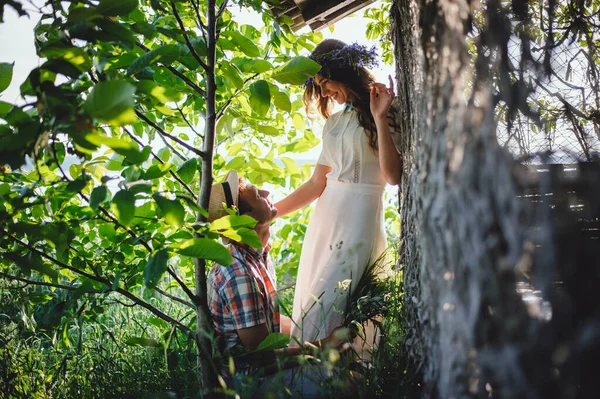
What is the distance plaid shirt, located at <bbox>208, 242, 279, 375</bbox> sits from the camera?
1490 mm

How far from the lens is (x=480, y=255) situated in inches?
23.3

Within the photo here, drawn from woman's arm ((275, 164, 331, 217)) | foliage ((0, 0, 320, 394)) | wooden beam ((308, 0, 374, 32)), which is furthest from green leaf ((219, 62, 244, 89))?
wooden beam ((308, 0, 374, 32))

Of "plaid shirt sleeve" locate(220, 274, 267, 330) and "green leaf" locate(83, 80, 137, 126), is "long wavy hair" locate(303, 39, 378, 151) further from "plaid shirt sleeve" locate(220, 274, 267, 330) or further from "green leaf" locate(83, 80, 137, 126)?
"green leaf" locate(83, 80, 137, 126)

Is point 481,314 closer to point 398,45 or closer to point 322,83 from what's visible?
point 398,45

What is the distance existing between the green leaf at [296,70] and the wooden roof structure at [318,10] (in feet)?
3.86

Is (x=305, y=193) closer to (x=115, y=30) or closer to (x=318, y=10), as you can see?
(x=318, y=10)

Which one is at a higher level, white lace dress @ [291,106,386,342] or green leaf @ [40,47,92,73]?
green leaf @ [40,47,92,73]

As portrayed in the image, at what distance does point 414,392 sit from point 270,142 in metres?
1.87

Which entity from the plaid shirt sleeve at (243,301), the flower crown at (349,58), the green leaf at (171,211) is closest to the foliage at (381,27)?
the flower crown at (349,58)

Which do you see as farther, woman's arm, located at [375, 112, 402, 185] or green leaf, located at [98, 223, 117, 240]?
woman's arm, located at [375, 112, 402, 185]

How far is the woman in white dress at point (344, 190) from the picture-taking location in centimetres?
191

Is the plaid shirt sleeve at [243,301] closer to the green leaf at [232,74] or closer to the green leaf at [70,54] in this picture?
the green leaf at [232,74]

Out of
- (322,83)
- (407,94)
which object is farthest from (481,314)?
(322,83)

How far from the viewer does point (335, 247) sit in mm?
1998
